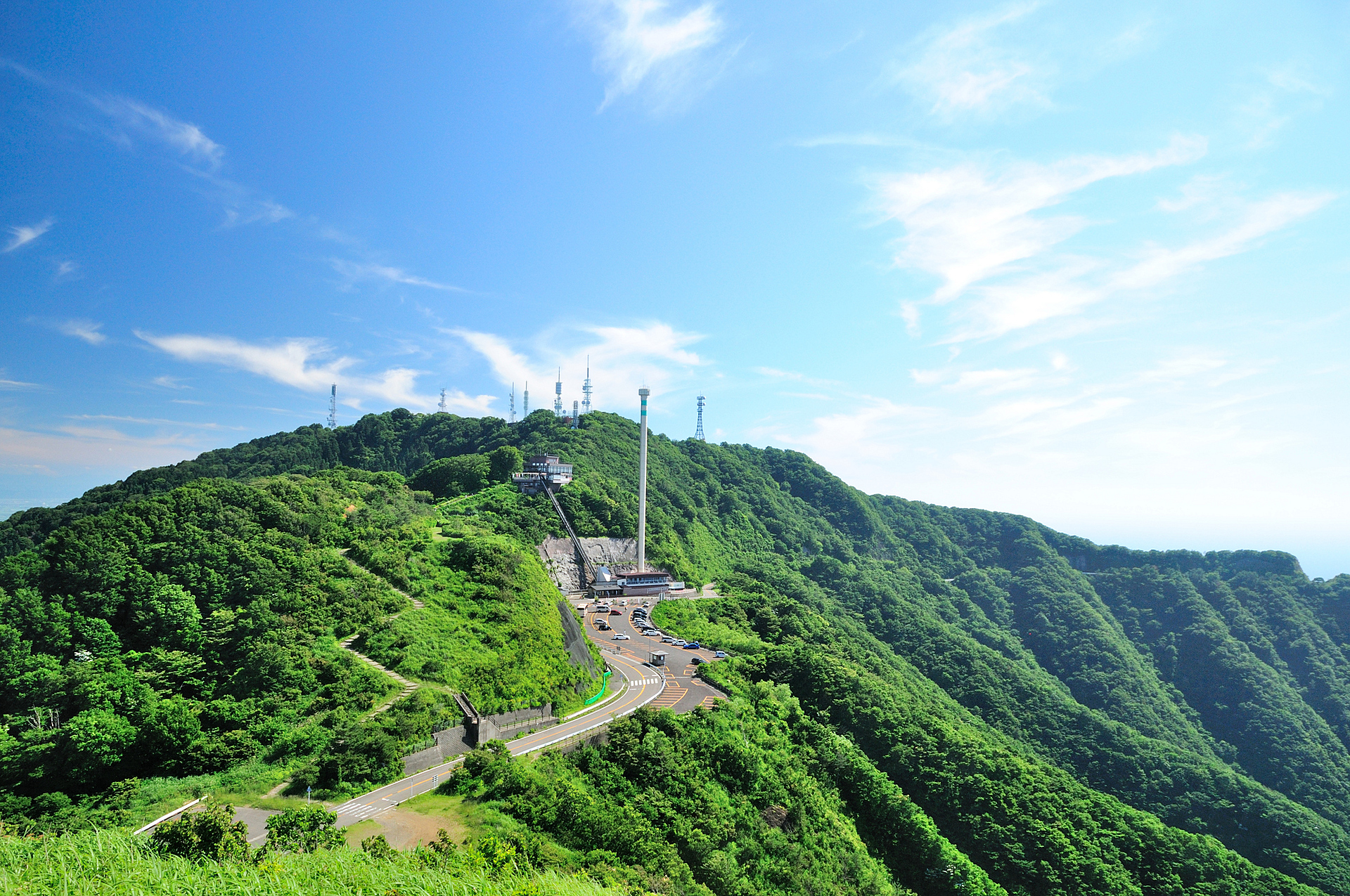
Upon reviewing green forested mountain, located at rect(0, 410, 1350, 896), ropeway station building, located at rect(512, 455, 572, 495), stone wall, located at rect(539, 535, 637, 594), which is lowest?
green forested mountain, located at rect(0, 410, 1350, 896)

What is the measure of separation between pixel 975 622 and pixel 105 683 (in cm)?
11761

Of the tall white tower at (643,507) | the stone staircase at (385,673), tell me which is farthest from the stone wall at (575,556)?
the stone staircase at (385,673)

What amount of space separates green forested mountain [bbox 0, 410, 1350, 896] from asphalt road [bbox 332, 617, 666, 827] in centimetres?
Answer: 122

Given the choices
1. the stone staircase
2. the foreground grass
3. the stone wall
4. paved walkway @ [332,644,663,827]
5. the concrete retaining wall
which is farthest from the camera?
the stone wall

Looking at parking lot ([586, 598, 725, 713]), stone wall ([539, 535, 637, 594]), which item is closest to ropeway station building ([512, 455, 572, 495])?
stone wall ([539, 535, 637, 594])

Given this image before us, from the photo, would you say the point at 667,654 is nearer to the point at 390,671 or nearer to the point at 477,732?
the point at 477,732

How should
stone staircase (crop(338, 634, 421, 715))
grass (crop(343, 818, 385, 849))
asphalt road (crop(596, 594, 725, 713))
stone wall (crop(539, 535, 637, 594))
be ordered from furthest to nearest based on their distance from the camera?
stone wall (crop(539, 535, 637, 594)) < asphalt road (crop(596, 594, 725, 713)) < stone staircase (crop(338, 634, 421, 715)) < grass (crop(343, 818, 385, 849))

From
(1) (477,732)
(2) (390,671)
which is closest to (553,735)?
(1) (477,732)

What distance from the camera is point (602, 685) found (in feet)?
137

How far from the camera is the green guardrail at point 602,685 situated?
38494mm

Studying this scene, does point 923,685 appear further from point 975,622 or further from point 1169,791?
point 975,622

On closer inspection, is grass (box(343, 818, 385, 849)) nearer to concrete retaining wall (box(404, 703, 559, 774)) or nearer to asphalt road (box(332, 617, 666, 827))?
asphalt road (box(332, 617, 666, 827))

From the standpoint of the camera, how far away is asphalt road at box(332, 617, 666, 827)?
930 inches

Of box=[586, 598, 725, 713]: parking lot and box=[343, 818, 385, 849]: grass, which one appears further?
box=[586, 598, 725, 713]: parking lot
